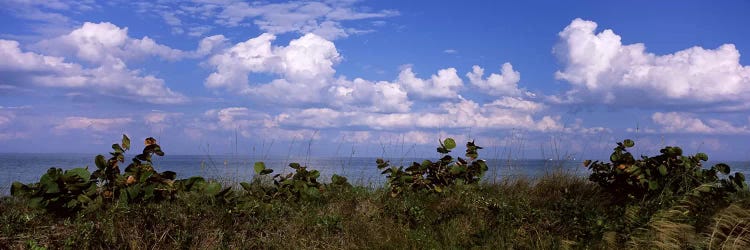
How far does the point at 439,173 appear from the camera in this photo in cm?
785

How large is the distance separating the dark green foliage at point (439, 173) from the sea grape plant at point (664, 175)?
6.31 feet

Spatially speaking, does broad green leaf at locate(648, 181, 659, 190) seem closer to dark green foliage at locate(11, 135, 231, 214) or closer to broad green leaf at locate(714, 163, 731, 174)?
broad green leaf at locate(714, 163, 731, 174)

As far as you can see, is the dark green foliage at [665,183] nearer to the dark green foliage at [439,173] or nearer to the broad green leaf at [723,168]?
the broad green leaf at [723,168]

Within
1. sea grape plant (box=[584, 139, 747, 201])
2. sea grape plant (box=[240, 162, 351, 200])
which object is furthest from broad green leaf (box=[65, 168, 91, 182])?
sea grape plant (box=[584, 139, 747, 201])

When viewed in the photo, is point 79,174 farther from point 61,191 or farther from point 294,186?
point 294,186

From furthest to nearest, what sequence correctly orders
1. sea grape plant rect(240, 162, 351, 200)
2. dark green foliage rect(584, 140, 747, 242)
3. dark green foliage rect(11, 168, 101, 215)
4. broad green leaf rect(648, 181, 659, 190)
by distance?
broad green leaf rect(648, 181, 659, 190) < sea grape plant rect(240, 162, 351, 200) < dark green foliage rect(584, 140, 747, 242) < dark green foliage rect(11, 168, 101, 215)

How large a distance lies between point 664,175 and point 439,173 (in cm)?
302

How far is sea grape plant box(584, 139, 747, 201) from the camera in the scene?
736 centimetres

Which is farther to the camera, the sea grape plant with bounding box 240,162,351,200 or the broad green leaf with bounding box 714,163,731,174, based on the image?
the broad green leaf with bounding box 714,163,731,174

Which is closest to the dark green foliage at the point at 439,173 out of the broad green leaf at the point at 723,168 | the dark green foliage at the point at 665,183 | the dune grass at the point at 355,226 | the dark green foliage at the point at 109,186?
the dune grass at the point at 355,226

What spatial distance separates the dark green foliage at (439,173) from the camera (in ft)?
25.2

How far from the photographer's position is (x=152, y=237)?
18.3 ft

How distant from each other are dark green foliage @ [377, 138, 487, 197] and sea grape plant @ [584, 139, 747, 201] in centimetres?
192

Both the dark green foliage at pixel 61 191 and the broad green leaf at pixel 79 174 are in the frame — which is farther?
the broad green leaf at pixel 79 174
